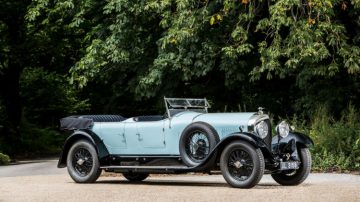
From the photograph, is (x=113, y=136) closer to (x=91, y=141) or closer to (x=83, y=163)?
(x=91, y=141)

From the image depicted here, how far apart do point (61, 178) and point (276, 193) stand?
19.4 ft

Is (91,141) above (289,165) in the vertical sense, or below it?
above

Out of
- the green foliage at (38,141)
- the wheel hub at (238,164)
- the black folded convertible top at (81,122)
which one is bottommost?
the green foliage at (38,141)

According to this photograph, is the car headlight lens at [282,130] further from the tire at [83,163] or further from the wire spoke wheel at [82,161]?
the wire spoke wheel at [82,161]

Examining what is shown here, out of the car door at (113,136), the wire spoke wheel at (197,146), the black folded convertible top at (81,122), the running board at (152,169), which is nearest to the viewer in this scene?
the wire spoke wheel at (197,146)

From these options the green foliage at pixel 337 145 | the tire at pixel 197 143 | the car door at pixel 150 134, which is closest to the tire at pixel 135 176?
the car door at pixel 150 134

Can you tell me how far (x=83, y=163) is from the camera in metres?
14.4

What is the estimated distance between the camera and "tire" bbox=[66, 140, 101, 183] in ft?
46.6

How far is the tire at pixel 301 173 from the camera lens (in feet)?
43.0

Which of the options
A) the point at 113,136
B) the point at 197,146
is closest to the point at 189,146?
the point at 197,146

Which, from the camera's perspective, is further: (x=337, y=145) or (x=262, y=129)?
(x=337, y=145)

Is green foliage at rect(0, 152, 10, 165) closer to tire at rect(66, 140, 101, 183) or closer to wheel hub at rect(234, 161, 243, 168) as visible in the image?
tire at rect(66, 140, 101, 183)

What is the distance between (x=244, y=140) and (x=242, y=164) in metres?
0.39

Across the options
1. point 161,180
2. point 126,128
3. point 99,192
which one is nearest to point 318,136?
point 161,180
